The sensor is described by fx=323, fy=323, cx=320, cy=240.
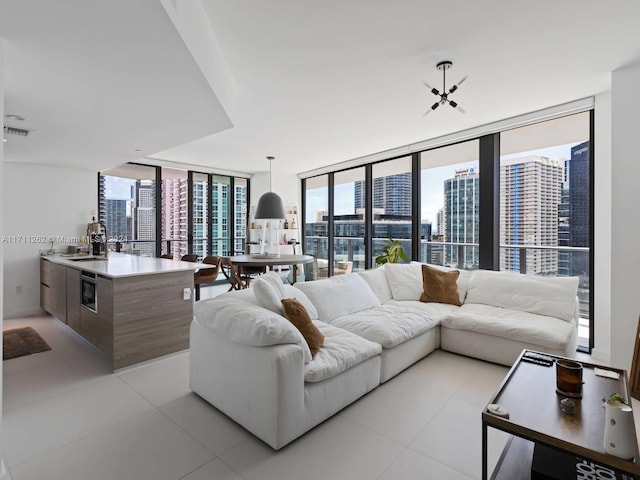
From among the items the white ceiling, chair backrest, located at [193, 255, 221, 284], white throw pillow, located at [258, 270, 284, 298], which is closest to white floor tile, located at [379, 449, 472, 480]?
white throw pillow, located at [258, 270, 284, 298]

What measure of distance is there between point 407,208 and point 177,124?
152 inches

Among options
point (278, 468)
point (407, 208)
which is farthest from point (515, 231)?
point (278, 468)

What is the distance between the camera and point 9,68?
6.72 feet

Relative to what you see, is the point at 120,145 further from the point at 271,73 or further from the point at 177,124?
the point at 271,73

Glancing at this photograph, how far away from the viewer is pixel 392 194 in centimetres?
607

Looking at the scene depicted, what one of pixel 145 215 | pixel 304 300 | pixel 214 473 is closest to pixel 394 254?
pixel 304 300

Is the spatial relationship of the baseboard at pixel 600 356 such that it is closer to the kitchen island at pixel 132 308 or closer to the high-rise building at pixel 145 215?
the kitchen island at pixel 132 308

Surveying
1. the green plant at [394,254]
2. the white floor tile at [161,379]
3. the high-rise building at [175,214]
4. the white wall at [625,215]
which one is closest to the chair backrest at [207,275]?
the white floor tile at [161,379]

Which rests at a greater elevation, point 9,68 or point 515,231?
point 9,68

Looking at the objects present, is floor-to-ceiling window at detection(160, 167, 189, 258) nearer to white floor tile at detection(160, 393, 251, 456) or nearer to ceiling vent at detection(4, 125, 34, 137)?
ceiling vent at detection(4, 125, 34, 137)

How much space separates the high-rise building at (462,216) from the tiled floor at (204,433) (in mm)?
2384

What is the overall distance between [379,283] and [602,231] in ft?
7.86

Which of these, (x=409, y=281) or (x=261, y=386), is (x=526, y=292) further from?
(x=261, y=386)

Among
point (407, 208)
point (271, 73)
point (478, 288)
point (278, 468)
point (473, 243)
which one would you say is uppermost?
Result: point (271, 73)
